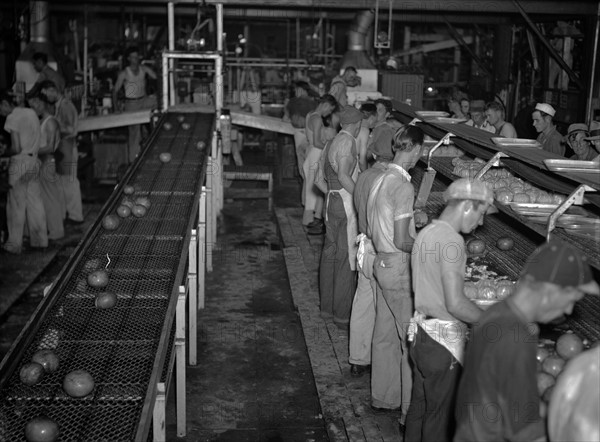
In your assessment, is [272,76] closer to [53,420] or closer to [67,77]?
[67,77]

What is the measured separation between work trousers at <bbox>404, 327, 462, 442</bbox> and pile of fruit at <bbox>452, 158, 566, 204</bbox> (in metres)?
1.53

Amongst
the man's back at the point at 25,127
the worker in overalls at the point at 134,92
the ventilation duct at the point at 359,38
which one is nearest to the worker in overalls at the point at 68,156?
the man's back at the point at 25,127

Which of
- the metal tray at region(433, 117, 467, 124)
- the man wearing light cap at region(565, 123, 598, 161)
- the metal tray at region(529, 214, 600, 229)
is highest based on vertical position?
the metal tray at region(433, 117, 467, 124)

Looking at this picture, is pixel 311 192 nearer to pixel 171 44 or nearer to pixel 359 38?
pixel 171 44

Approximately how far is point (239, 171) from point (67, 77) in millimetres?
4272

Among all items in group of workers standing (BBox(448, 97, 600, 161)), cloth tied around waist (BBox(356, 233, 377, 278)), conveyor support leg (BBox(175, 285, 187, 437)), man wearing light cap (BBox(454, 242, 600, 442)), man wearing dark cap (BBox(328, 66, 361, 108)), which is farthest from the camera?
man wearing dark cap (BBox(328, 66, 361, 108))

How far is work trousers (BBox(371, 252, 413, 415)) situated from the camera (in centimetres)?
512

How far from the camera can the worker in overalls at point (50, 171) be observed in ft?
31.1

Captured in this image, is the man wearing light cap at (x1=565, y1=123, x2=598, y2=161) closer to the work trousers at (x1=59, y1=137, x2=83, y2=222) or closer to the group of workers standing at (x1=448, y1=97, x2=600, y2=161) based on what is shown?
the group of workers standing at (x1=448, y1=97, x2=600, y2=161)

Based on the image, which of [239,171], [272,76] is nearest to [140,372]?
[239,171]

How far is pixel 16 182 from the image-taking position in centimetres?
938

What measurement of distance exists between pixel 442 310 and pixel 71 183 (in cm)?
803

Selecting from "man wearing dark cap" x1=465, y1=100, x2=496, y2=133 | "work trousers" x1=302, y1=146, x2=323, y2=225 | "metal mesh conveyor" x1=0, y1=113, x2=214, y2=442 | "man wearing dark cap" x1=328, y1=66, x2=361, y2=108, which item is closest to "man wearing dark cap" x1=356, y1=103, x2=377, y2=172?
"man wearing dark cap" x1=328, y1=66, x2=361, y2=108

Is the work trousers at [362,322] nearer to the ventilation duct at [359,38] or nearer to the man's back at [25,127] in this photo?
the man's back at [25,127]
